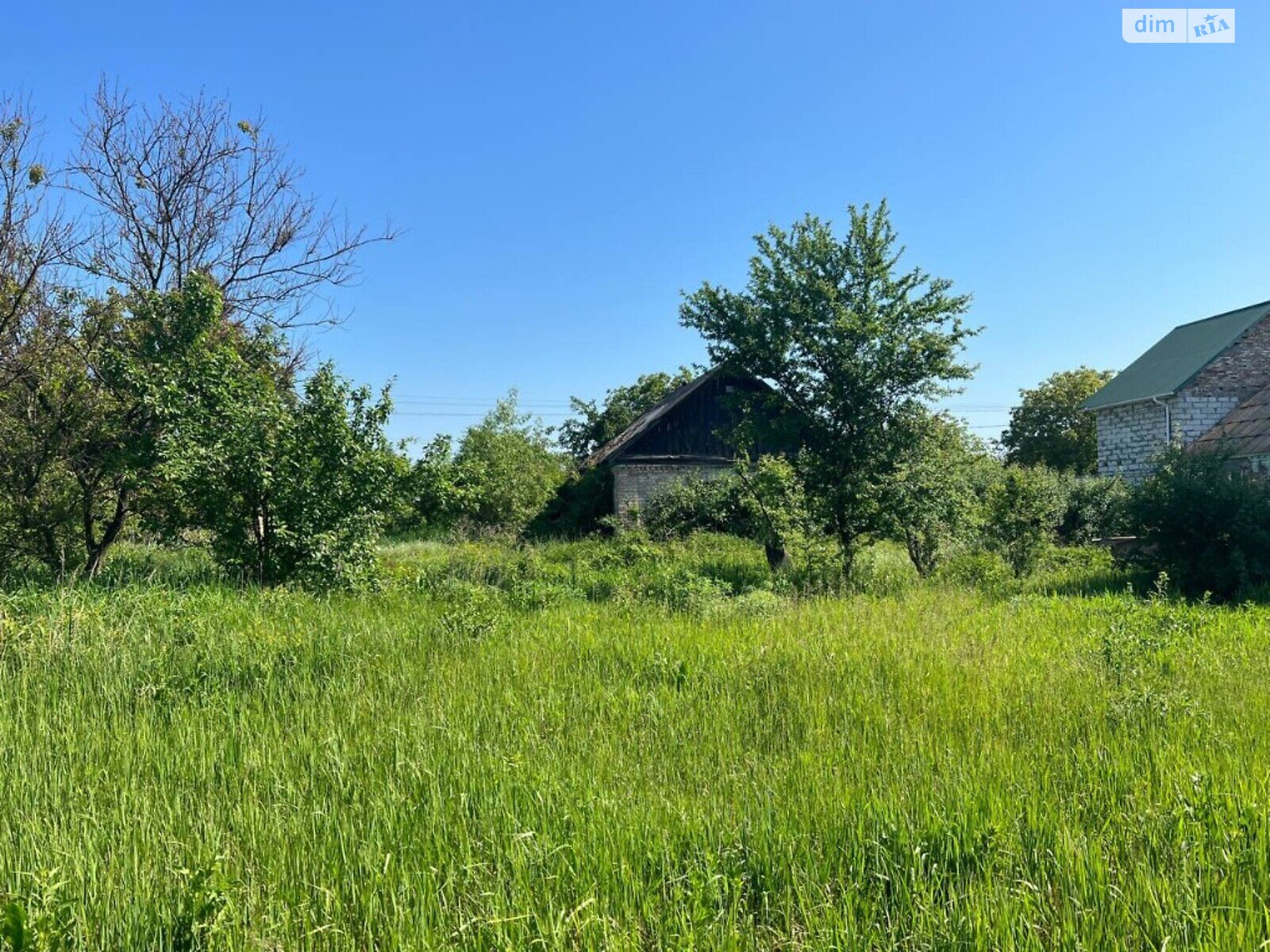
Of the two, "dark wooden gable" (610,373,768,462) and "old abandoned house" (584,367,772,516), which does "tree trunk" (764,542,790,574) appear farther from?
"dark wooden gable" (610,373,768,462)

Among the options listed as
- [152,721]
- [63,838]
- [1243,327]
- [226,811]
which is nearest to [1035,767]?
[226,811]

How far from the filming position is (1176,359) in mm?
24469

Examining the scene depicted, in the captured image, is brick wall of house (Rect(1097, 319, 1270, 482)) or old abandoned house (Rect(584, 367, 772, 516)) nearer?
brick wall of house (Rect(1097, 319, 1270, 482))

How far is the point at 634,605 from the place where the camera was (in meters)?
8.38

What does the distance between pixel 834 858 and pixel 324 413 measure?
8.27 meters

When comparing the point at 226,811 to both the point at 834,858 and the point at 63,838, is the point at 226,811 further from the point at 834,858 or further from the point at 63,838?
the point at 834,858

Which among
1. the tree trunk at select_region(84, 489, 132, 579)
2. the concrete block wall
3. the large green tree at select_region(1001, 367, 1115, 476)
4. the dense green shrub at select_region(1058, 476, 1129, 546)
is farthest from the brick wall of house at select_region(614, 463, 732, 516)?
the large green tree at select_region(1001, 367, 1115, 476)

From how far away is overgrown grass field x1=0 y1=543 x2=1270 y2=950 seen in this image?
92.7 inches

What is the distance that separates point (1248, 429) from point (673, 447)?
643 inches

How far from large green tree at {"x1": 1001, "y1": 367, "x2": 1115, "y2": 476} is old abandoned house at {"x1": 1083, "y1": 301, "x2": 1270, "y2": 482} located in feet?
53.3

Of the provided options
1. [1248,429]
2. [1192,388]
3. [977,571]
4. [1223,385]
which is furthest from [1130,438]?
[977,571]

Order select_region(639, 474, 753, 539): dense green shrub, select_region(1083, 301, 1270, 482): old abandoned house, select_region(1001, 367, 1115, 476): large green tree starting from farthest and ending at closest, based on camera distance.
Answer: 1. select_region(1001, 367, 1115, 476): large green tree
2. select_region(1083, 301, 1270, 482): old abandoned house
3. select_region(639, 474, 753, 539): dense green shrub

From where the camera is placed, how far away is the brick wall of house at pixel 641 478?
25.4 metres

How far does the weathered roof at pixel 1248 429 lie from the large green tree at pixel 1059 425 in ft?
74.8
